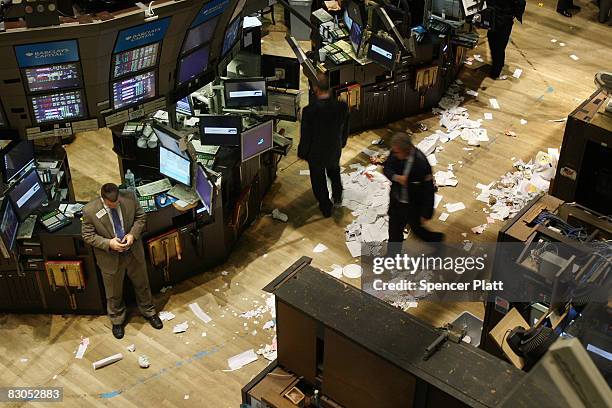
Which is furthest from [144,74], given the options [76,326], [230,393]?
[230,393]

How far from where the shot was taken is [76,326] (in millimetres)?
7227

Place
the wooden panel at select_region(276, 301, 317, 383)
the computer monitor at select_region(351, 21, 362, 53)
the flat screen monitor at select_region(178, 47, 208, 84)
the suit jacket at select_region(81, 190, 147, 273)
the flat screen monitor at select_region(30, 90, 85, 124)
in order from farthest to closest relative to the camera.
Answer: the computer monitor at select_region(351, 21, 362, 53) < the flat screen monitor at select_region(178, 47, 208, 84) < the flat screen monitor at select_region(30, 90, 85, 124) < the suit jacket at select_region(81, 190, 147, 273) < the wooden panel at select_region(276, 301, 317, 383)

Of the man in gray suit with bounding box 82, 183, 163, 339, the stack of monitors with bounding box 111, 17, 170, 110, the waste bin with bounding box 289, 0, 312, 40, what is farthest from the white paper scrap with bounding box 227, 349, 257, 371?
the waste bin with bounding box 289, 0, 312, 40

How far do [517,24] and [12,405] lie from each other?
9437mm

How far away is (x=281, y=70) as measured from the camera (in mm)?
8492

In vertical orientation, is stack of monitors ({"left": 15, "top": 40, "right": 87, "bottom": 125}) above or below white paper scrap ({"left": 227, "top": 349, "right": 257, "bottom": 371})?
above

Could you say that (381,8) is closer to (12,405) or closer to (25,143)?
(25,143)

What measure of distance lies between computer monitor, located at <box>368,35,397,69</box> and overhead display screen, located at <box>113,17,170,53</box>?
119 inches

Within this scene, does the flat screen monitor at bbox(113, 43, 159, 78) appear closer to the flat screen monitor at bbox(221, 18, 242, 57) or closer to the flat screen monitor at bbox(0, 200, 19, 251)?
the flat screen monitor at bbox(221, 18, 242, 57)

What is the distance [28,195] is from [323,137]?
287 centimetres

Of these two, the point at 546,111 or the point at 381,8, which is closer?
the point at 381,8

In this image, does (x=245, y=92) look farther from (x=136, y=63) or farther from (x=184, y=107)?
(x=136, y=63)

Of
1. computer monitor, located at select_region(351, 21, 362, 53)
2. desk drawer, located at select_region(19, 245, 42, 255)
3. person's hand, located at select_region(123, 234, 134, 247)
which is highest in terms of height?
computer monitor, located at select_region(351, 21, 362, 53)

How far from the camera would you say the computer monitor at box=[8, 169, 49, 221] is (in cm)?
679
